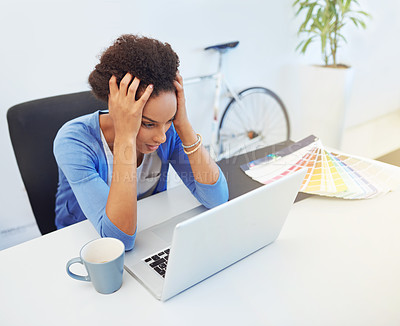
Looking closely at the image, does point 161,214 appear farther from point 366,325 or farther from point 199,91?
point 199,91

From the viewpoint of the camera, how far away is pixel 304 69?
9.13ft

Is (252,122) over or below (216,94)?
below

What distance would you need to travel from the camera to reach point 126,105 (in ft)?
2.89

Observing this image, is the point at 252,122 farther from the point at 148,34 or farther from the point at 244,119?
the point at 148,34

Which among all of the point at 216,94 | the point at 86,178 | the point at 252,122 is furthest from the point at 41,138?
the point at 252,122

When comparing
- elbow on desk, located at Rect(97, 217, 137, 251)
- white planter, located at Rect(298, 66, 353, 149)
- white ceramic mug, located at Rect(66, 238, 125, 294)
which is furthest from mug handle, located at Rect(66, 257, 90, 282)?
white planter, located at Rect(298, 66, 353, 149)

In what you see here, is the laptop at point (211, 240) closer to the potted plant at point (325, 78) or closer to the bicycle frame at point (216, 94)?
the bicycle frame at point (216, 94)

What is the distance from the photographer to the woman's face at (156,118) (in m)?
0.90

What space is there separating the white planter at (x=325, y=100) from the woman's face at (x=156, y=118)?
2.01 meters

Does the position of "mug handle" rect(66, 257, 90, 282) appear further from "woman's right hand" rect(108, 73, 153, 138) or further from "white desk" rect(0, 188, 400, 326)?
"woman's right hand" rect(108, 73, 153, 138)

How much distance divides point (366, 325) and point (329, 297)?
Result: 80 mm

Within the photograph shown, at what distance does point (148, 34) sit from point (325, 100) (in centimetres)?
139

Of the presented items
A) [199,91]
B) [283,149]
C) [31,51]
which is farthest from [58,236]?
[199,91]

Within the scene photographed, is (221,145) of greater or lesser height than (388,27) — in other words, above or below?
below
